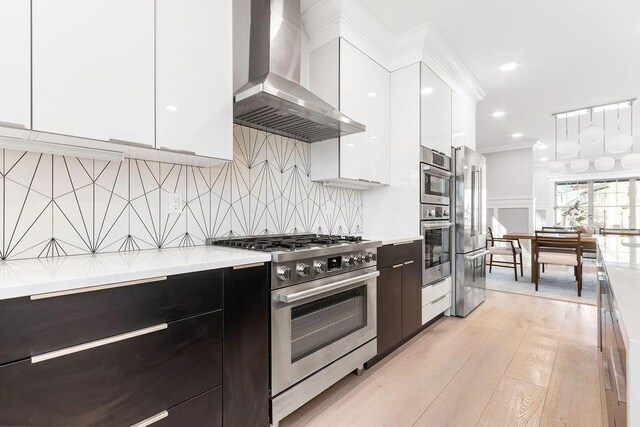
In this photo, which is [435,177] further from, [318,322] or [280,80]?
[318,322]

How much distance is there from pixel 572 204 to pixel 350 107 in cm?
985

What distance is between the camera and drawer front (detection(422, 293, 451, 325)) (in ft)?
9.25

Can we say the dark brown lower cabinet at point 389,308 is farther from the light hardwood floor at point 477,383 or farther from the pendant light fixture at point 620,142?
the pendant light fixture at point 620,142

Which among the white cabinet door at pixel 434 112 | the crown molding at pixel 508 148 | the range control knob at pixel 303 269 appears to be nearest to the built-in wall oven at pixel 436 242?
the white cabinet door at pixel 434 112

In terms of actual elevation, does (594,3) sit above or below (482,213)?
above

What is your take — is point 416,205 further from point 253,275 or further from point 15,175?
point 15,175

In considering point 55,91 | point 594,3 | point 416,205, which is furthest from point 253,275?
point 594,3

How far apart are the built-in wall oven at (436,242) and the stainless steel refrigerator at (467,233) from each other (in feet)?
0.39

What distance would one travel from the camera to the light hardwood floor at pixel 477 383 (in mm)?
1672

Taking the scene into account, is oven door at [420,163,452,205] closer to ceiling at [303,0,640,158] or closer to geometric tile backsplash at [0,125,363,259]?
geometric tile backsplash at [0,125,363,259]

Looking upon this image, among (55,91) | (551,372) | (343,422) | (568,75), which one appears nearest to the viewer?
(55,91)

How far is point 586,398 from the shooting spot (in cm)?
184

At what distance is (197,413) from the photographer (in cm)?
124

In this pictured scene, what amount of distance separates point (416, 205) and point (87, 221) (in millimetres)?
2417
